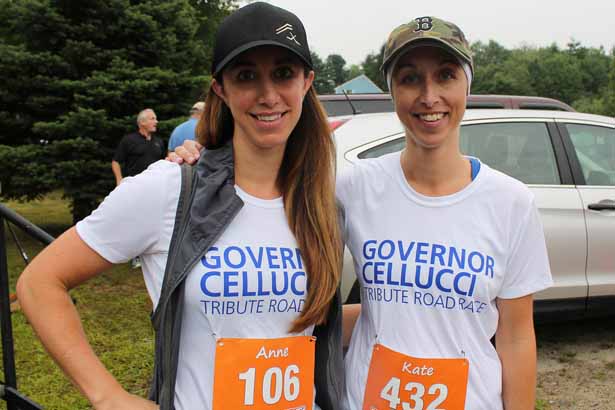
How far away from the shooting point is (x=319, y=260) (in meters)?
1.53

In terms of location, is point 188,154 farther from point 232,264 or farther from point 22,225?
point 22,225

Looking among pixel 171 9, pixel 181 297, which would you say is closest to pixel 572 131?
pixel 181 297

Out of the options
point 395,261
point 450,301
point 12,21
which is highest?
point 12,21

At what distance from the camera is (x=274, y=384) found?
1499 millimetres

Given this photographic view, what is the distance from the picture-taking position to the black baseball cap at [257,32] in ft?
4.85

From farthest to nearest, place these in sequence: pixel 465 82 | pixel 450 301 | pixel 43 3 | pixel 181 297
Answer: pixel 43 3
pixel 465 82
pixel 450 301
pixel 181 297

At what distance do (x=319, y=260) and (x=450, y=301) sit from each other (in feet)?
1.16

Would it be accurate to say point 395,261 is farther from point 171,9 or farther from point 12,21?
point 12,21

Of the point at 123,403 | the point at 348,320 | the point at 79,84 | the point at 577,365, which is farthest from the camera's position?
the point at 79,84

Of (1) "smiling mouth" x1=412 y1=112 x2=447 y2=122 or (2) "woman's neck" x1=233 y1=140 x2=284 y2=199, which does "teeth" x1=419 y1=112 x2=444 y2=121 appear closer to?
(1) "smiling mouth" x1=412 y1=112 x2=447 y2=122

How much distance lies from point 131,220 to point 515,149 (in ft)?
11.5

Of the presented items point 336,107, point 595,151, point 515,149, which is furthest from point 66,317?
point 336,107

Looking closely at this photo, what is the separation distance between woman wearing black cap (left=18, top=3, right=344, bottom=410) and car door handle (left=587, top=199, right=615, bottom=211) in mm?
3180

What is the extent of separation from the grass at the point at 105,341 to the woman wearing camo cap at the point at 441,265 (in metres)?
2.46
